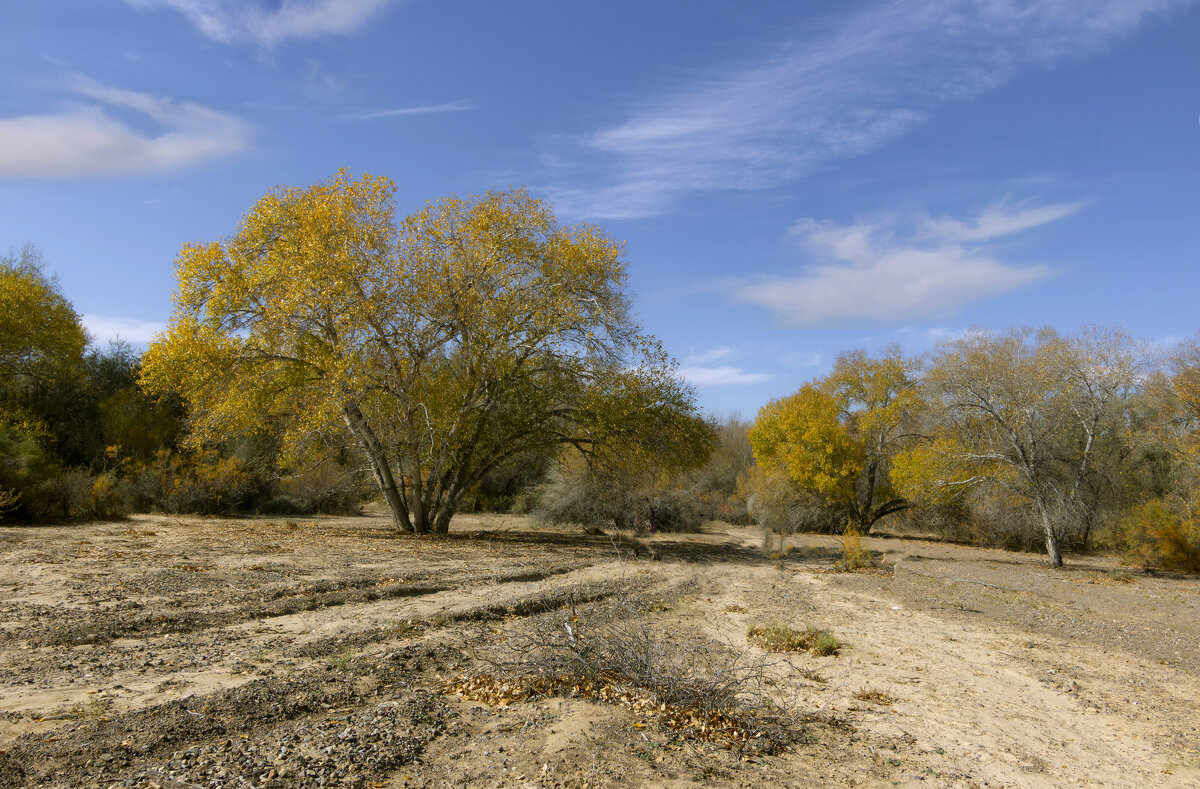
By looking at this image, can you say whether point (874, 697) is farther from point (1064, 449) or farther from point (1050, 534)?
point (1064, 449)

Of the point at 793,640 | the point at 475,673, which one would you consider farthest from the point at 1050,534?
the point at 475,673

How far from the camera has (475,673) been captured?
19.0ft

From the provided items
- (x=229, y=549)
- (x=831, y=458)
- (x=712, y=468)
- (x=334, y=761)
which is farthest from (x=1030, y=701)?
(x=712, y=468)

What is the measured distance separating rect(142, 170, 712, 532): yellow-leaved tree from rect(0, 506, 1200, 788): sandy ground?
13.8 ft

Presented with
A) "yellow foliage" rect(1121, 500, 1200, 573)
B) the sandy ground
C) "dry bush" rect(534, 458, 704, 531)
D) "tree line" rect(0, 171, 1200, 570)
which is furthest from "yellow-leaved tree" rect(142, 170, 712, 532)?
"yellow foliage" rect(1121, 500, 1200, 573)

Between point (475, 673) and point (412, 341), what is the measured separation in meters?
12.2

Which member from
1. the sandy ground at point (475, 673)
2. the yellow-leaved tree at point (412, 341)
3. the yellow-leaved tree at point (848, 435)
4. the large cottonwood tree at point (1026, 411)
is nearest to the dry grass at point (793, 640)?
the sandy ground at point (475, 673)

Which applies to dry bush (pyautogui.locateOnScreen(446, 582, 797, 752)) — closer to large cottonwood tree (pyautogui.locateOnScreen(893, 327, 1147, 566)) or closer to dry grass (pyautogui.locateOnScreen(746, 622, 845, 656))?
dry grass (pyautogui.locateOnScreen(746, 622, 845, 656))

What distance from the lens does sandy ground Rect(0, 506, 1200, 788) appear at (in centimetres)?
425

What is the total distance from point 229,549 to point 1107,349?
24.0 m

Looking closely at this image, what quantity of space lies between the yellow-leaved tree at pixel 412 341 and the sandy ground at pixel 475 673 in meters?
4.22

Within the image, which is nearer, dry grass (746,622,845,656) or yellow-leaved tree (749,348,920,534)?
dry grass (746,622,845,656)

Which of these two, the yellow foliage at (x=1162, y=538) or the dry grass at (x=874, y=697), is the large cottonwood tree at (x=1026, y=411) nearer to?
the yellow foliage at (x=1162, y=538)

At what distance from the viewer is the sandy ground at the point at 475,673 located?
4250 mm
